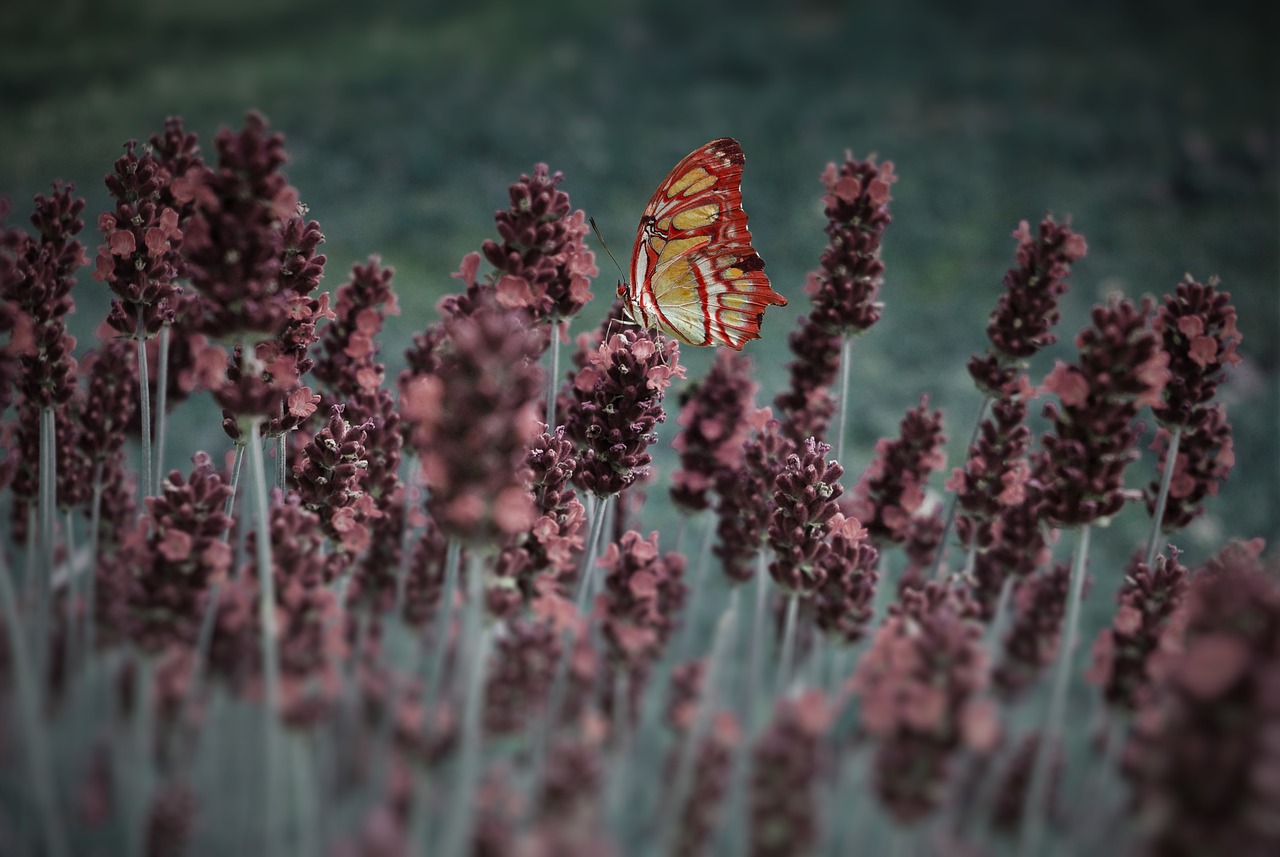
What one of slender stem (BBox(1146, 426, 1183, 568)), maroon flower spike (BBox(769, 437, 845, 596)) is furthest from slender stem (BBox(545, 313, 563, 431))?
slender stem (BBox(1146, 426, 1183, 568))

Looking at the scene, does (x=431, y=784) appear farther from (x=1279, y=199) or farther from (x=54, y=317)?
(x=1279, y=199)

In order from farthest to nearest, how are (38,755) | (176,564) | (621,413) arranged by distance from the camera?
(621,413), (176,564), (38,755)

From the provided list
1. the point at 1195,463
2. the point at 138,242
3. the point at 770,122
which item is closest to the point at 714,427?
the point at 1195,463

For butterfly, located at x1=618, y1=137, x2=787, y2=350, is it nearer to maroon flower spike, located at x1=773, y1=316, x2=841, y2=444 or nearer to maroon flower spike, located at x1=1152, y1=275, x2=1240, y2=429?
maroon flower spike, located at x1=773, y1=316, x2=841, y2=444

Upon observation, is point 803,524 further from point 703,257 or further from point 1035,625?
point 703,257

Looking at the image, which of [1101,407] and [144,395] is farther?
[144,395]

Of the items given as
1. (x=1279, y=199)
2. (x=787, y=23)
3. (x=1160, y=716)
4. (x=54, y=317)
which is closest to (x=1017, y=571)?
(x=1160, y=716)

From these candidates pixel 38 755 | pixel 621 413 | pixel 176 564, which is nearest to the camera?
pixel 38 755
